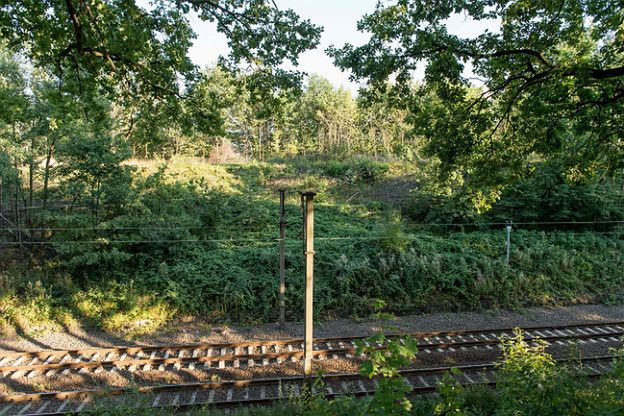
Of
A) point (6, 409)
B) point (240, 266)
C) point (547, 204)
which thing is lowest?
point (6, 409)

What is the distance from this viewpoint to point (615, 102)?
A: 685cm

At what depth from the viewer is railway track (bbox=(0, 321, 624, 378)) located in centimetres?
912

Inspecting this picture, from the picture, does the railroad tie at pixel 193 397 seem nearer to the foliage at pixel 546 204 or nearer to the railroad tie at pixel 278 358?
the railroad tie at pixel 278 358

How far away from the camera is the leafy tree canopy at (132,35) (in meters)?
6.29

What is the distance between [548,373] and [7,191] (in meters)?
18.0

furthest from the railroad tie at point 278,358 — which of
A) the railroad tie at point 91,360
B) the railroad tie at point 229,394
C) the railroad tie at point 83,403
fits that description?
the railroad tie at point 91,360

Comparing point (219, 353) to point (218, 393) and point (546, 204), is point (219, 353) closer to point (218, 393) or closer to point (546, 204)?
point (218, 393)

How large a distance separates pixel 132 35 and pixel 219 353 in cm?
722

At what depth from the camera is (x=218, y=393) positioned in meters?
8.22

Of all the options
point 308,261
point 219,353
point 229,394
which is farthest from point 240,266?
point 308,261

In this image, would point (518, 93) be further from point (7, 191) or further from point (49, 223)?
point (7, 191)

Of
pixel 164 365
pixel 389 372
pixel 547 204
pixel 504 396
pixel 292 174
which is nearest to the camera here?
pixel 389 372

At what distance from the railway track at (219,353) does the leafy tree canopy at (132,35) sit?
6100 mm

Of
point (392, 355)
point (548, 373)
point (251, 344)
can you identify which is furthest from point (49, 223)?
point (548, 373)
